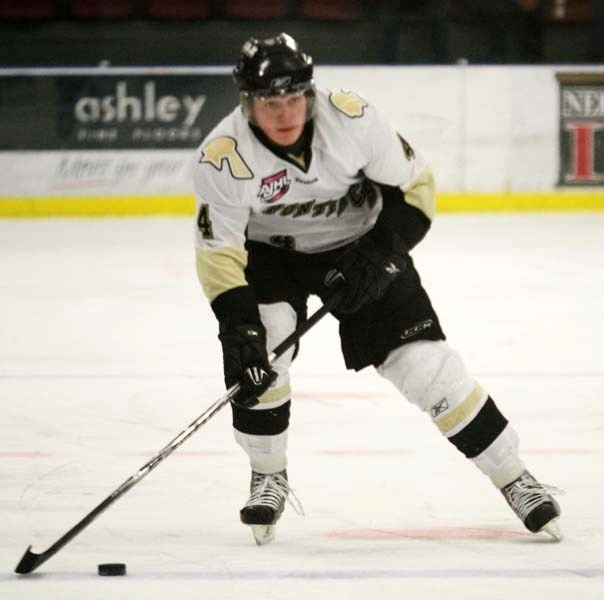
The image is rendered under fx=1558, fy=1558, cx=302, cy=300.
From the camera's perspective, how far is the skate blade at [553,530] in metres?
3.18

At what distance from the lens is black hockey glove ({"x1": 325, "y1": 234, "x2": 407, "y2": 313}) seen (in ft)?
10.5

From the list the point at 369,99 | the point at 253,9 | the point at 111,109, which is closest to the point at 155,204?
the point at 111,109

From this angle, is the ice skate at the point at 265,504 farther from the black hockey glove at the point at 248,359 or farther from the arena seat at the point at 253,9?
the arena seat at the point at 253,9

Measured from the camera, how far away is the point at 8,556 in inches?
123

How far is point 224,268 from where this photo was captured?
10.5 ft

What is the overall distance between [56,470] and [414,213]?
1191mm

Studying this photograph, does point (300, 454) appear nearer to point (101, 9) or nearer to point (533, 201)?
point (533, 201)

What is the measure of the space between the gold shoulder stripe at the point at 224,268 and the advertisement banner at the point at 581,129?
22.2 ft

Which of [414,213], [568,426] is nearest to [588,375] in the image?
[568,426]

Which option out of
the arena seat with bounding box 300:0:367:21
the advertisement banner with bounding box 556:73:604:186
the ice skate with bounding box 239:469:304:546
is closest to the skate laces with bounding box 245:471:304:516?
the ice skate with bounding box 239:469:304:546

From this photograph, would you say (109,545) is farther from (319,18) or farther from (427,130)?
(319,18)

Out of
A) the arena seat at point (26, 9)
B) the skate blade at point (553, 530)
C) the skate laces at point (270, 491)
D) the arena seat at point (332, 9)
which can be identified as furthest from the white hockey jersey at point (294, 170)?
the arena seat at point (26, 9)

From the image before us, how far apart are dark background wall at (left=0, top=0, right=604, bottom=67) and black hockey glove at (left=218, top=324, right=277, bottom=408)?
24.3ft

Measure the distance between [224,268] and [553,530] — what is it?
86 centimetres
